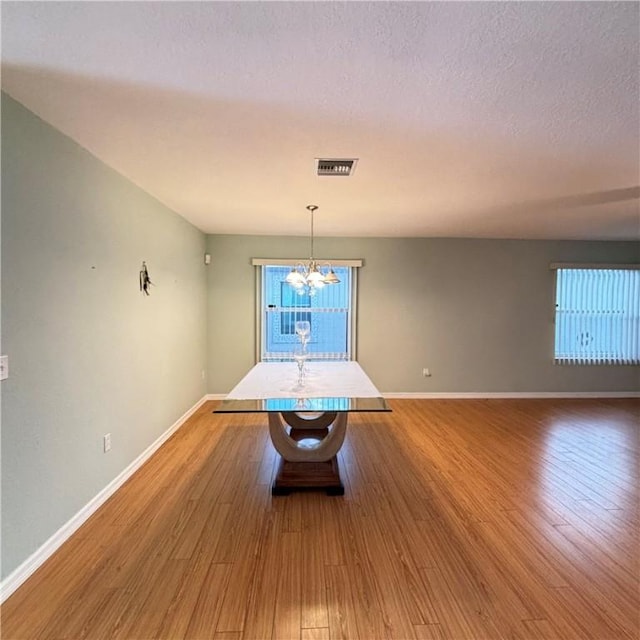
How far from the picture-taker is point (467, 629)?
1.49 meters

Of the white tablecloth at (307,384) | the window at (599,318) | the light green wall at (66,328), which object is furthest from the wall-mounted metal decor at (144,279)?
the window at (599,318)

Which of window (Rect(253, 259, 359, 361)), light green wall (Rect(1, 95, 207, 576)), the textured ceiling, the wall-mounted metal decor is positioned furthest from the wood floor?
the textured ceiling

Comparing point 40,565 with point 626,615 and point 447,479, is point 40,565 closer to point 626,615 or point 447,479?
point 447,479

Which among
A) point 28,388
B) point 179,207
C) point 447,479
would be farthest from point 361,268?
point 28,388

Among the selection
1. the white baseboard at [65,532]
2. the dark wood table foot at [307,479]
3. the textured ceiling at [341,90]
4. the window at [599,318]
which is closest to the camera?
the textured ceiling at [341,90]

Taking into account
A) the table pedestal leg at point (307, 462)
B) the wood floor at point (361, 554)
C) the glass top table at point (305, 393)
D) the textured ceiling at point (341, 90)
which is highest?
the textured ceiling at point (341, 90)

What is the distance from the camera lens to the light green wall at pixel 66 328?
1693 mm

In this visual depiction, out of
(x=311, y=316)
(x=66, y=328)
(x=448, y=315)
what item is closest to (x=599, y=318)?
(x=448, y=315)

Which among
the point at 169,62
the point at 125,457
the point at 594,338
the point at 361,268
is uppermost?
the point at 169,62

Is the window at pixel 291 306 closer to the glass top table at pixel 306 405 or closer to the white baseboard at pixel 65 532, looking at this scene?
the glass top table at pixel 306 405

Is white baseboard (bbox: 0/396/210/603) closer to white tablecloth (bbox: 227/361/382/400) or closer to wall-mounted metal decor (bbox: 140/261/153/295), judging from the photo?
white tablecloth (bbox: 227/361/382/400)

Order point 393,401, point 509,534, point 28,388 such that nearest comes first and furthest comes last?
point 28,388 < point 509,534 < point 393,401

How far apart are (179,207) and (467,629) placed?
385 cm

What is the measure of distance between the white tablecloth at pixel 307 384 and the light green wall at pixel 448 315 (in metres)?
1.86
